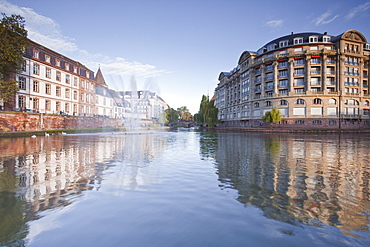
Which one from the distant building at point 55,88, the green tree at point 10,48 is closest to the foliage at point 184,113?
the distant building at point 55,88

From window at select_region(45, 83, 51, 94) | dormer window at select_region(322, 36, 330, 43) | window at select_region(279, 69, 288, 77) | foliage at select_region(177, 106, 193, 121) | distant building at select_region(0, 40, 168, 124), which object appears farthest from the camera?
foliage at select_region(177, 106, 193, 121)

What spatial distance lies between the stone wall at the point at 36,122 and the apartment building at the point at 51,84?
2402 millimetres

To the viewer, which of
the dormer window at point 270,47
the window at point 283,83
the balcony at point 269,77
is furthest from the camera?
the dormer window at point 270,47

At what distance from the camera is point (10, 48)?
28.8 m

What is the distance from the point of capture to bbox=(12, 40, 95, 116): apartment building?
37.0 m

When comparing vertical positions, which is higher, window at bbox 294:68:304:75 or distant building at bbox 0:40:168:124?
window at bbox 294:68:304:75

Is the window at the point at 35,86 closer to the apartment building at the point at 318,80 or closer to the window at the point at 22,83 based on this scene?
the window at the point at 22,83

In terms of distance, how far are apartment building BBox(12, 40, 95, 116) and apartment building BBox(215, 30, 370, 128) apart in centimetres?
5323

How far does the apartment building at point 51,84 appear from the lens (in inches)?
1457

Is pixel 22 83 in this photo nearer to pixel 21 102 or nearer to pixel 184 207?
pixel 21 102

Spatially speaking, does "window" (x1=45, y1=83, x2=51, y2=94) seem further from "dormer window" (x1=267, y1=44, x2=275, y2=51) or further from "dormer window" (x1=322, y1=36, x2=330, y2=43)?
"dormer window" (x1=322, y1=36, x2=330, y2=43)

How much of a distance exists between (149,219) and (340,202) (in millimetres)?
4838

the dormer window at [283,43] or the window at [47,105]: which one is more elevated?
the dormer window at [283,43]

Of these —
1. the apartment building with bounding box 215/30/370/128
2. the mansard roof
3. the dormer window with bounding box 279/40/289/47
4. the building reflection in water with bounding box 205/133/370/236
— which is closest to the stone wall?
the mansard roof
